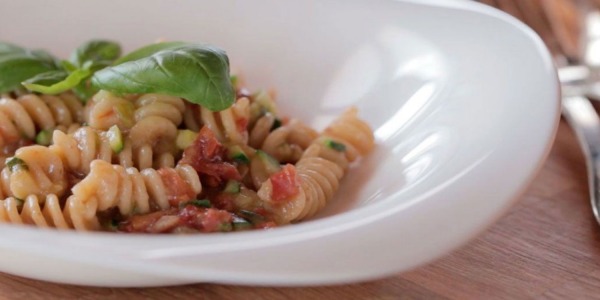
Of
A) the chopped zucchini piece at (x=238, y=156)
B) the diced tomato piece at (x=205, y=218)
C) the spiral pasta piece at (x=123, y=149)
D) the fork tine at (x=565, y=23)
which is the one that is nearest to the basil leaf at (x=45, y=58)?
the spiral pasta piece at (x=123, y=149)

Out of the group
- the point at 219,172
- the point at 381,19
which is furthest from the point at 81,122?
the point at 381,19

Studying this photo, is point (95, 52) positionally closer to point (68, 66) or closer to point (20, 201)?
point (68, 66)

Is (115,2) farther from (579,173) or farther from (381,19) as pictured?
(579,173)

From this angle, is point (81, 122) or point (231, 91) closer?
point (231, 91)

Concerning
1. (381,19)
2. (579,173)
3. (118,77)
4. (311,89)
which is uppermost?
(118,77)

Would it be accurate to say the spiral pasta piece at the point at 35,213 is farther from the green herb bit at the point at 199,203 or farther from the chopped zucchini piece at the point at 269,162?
the chopped zucchini piece at the point at 269,162

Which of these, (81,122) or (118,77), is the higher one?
(118,77)

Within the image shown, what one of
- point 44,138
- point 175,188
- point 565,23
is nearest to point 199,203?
point 175,188

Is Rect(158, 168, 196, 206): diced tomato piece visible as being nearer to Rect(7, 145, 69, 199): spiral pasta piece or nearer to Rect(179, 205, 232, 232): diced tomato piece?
Rect(179, 205, 232, 232): diced tomato piece
